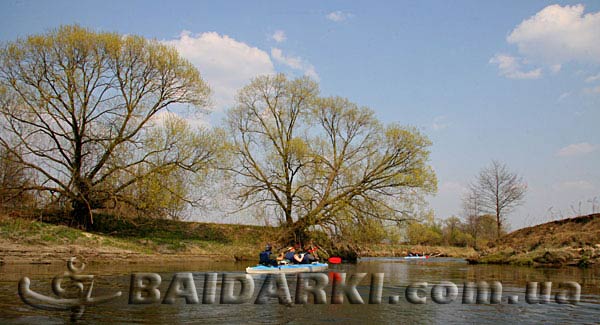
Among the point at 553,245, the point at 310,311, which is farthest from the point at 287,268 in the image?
the point at 553,245

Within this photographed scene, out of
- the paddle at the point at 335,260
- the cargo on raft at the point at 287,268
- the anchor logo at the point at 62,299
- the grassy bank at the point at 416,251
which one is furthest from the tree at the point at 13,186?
the grassy bank at the point at 416,251

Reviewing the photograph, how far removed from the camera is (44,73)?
1088 inches

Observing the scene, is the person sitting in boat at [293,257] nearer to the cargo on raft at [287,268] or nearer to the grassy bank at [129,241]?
the cargo on raft at [287,268]

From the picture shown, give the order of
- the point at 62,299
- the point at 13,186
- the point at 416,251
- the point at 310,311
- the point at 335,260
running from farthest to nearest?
1. the point at 416,251
2. the point at 335,260
3. the point at 13,186
4. the point at 62,299
5. the point at 310,311

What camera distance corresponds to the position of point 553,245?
1096 inches

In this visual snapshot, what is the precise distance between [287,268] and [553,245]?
1594 centimetres

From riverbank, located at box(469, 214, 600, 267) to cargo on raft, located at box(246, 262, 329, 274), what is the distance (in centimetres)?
1248

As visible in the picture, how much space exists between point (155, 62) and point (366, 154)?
1539cm

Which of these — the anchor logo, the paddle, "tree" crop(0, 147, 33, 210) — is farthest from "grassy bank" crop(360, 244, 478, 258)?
the anchor logo

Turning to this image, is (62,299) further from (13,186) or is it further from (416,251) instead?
(416,251)

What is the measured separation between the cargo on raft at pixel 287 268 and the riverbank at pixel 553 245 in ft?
40.9

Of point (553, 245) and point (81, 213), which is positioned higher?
point (553, 245)

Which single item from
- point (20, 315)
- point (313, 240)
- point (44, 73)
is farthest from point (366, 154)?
point (20, 315)

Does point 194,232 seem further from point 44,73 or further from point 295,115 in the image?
point 44,73
